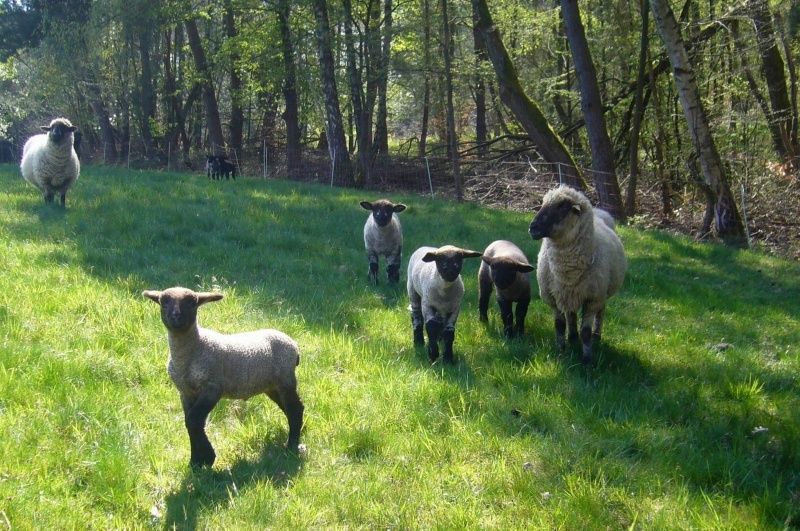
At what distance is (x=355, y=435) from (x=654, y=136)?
19684mm

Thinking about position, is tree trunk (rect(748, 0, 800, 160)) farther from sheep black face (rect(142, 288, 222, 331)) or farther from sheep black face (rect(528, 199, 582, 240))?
sheep black face (rect(142, 288, 222, 331))

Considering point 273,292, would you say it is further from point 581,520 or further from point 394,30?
point 394,30

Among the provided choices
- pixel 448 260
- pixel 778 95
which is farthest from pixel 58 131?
pixel 778 95

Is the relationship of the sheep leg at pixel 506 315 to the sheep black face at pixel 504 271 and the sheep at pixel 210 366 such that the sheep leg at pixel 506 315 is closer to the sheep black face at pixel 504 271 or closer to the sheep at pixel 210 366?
the sheep black face at pixel 504 271

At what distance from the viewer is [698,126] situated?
14672 mm

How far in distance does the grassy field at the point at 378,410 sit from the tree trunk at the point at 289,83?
55.4 feet

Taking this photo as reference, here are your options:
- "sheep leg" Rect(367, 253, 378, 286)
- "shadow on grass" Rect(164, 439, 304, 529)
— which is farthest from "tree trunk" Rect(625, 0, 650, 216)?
"shadow on grass" Rect(164, 439, 304, 529)

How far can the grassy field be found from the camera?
4324 millimetres

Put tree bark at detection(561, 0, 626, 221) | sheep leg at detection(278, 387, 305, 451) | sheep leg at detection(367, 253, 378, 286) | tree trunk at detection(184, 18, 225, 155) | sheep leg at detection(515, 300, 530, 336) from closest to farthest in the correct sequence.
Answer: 1. sheep leg at detection(278, 387, 305, 451)
2. sheep leg at detection(515, 300, 530, 336)
3. sheep leg at detection(367, 253, 378, 286)
4. tree bark at detection(561, 0, 626, 221)
5. tree trunk at detection(184, 18, 225, 155)

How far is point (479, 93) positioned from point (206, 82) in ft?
38.7

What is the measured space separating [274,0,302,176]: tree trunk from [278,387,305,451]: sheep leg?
21.6 m

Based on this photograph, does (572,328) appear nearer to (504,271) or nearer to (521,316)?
(521,316)

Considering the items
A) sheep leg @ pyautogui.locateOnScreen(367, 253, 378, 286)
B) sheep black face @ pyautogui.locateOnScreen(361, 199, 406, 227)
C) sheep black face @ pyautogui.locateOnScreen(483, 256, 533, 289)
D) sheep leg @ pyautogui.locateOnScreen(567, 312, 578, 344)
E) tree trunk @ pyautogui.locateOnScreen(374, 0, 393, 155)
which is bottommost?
sheep leg @ pyautogui.locateOnScreen(567, 312, 578, 344)

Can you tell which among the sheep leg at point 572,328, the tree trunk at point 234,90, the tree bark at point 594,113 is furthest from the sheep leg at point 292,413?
the tree trunk at point 234,90
